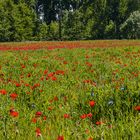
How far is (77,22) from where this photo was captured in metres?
79.2

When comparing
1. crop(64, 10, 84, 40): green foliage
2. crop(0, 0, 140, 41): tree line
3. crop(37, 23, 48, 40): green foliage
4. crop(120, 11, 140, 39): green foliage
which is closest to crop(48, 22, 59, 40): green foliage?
crop(0, 0, 140, 41): tree line

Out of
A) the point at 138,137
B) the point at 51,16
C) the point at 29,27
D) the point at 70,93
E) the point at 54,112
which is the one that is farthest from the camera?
the point at 51,16

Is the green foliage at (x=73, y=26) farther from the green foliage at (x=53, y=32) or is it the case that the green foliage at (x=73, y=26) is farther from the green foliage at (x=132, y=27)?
the green foliage at (x=132, y=27)

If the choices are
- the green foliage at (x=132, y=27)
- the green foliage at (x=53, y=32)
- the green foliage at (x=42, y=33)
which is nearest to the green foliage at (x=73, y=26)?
the green foliage at (x=53, y=32)

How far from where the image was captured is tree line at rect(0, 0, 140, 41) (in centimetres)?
7069

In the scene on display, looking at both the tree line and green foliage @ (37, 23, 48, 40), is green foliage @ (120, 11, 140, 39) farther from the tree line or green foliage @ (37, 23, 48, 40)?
green foliage @ (37, 23, 48, 40)

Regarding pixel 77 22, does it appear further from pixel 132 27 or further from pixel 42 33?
pixel 132 27

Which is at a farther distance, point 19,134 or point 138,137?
point 19,134

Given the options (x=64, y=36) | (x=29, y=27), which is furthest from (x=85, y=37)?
(x=29, y=27)

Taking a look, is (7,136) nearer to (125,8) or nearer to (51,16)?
(125,8)

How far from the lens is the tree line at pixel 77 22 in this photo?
7069cm

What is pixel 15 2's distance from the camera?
265 feet

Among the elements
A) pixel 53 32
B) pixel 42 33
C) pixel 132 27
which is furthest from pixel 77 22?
pixel 132 27

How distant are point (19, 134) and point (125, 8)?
82.2m
